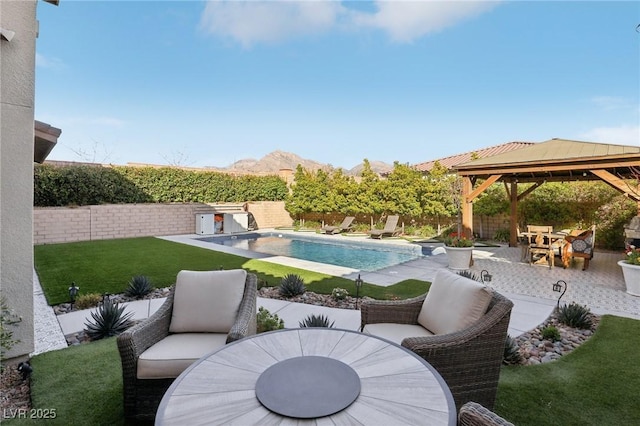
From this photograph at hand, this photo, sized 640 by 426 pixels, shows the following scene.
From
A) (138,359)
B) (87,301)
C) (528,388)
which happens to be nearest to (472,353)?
(528,388)

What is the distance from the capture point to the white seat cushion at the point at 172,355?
2.47 meters

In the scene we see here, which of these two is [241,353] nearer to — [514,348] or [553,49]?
[514,348]

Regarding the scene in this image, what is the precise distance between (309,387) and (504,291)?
5734 mm

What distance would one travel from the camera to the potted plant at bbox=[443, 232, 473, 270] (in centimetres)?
805

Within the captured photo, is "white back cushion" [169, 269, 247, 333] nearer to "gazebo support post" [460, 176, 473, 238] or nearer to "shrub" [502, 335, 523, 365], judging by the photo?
"shrub" [502, 335, 523, 365]

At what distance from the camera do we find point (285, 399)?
1719mm

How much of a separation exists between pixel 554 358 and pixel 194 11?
52.4 ft

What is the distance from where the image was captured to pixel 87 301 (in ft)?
16.9

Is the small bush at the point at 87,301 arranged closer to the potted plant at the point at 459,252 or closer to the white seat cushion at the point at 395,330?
the white seat cushion at the point at 395,330

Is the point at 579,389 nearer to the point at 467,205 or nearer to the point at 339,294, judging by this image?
the point at 339,294

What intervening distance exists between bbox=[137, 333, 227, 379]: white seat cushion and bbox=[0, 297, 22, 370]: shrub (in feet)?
4.57

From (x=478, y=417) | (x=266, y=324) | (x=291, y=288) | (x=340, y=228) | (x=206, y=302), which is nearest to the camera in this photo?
(x=478, y=417)

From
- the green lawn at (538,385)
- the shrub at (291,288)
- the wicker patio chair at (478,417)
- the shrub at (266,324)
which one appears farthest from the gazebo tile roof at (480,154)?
the wicker patio chair at (478,417)

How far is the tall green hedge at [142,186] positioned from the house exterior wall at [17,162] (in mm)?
11125
